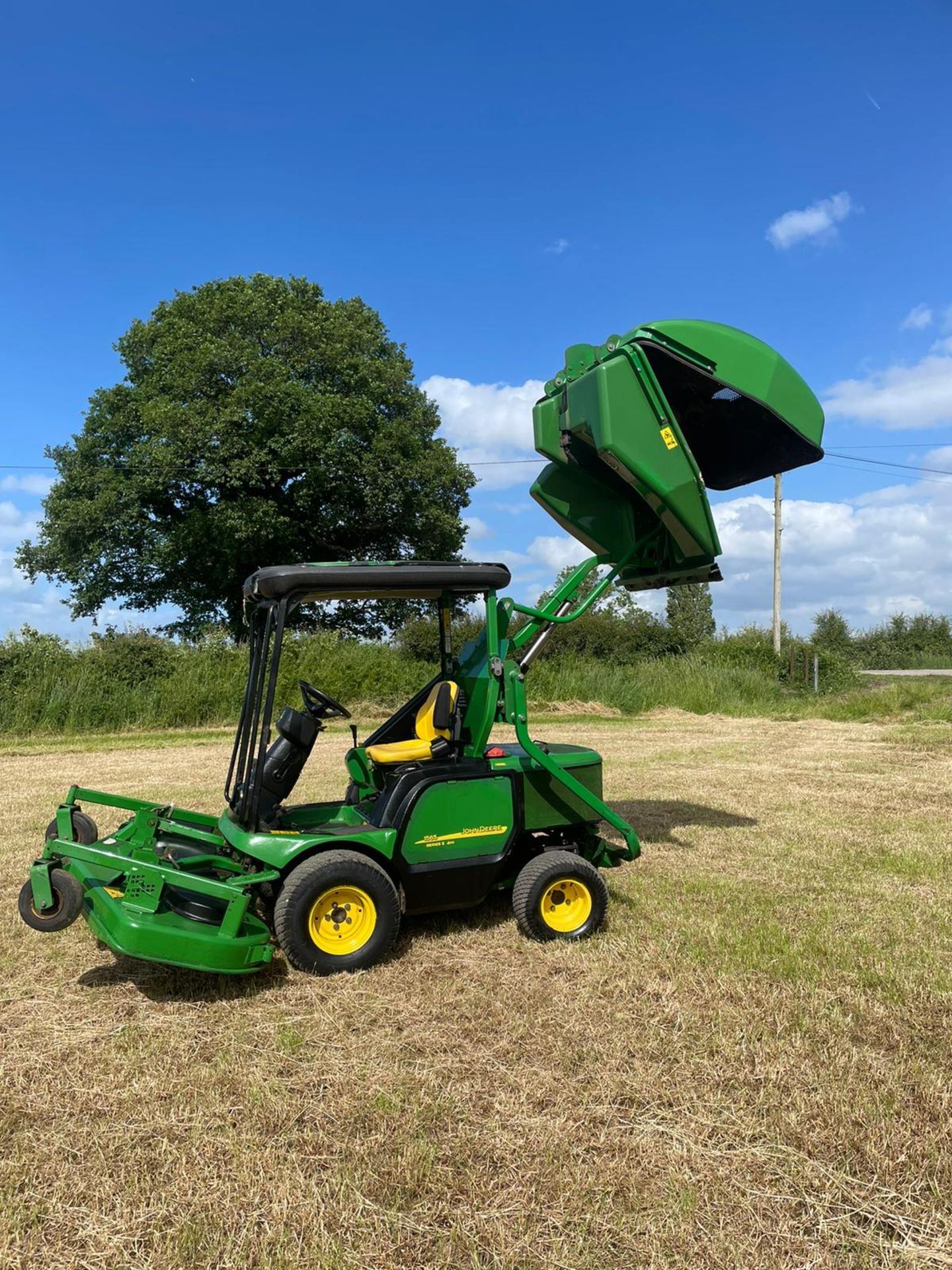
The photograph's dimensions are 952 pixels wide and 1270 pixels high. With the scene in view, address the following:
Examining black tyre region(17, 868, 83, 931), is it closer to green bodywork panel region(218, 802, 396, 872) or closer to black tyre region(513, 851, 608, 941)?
green bodywork panel region(218, 802, 396, 872)

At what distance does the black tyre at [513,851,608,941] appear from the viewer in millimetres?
4562

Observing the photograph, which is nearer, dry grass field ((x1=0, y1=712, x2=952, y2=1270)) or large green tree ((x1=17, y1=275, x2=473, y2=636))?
dry grass field ((x1=0, y1=712, x2=952, y2=1270))

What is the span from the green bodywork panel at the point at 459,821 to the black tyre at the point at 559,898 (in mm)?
245

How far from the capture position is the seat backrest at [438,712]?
4.81 meters

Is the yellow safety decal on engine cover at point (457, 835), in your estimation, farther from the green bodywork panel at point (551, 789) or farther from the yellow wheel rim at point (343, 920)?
the yellow wheel rim at point (343, 920)

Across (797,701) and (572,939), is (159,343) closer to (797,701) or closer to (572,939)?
(797,701)

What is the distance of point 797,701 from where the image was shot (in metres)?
20.8

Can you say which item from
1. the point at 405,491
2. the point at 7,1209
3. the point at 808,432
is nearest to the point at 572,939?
the point at 7,1209

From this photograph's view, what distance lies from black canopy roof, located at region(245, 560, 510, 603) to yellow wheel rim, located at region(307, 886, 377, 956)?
4.83ft

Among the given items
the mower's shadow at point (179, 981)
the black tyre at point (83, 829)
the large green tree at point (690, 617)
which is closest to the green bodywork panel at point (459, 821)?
the mower's shadow at point (179, 981)

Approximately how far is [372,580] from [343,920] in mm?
1694

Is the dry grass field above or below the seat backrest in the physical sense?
below

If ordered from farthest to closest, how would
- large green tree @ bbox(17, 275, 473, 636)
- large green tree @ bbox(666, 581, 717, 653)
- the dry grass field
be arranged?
1. large green tree @ bbox(666, 581, 717, 653)
2. large green tree @ bbox(17, 275, 473, 636)
3. the dry grass field

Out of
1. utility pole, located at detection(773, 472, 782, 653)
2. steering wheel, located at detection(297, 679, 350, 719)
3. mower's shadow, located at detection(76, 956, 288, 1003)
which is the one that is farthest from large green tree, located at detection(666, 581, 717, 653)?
mower's shadow, located at detection(76, 956, 288, 1003)
